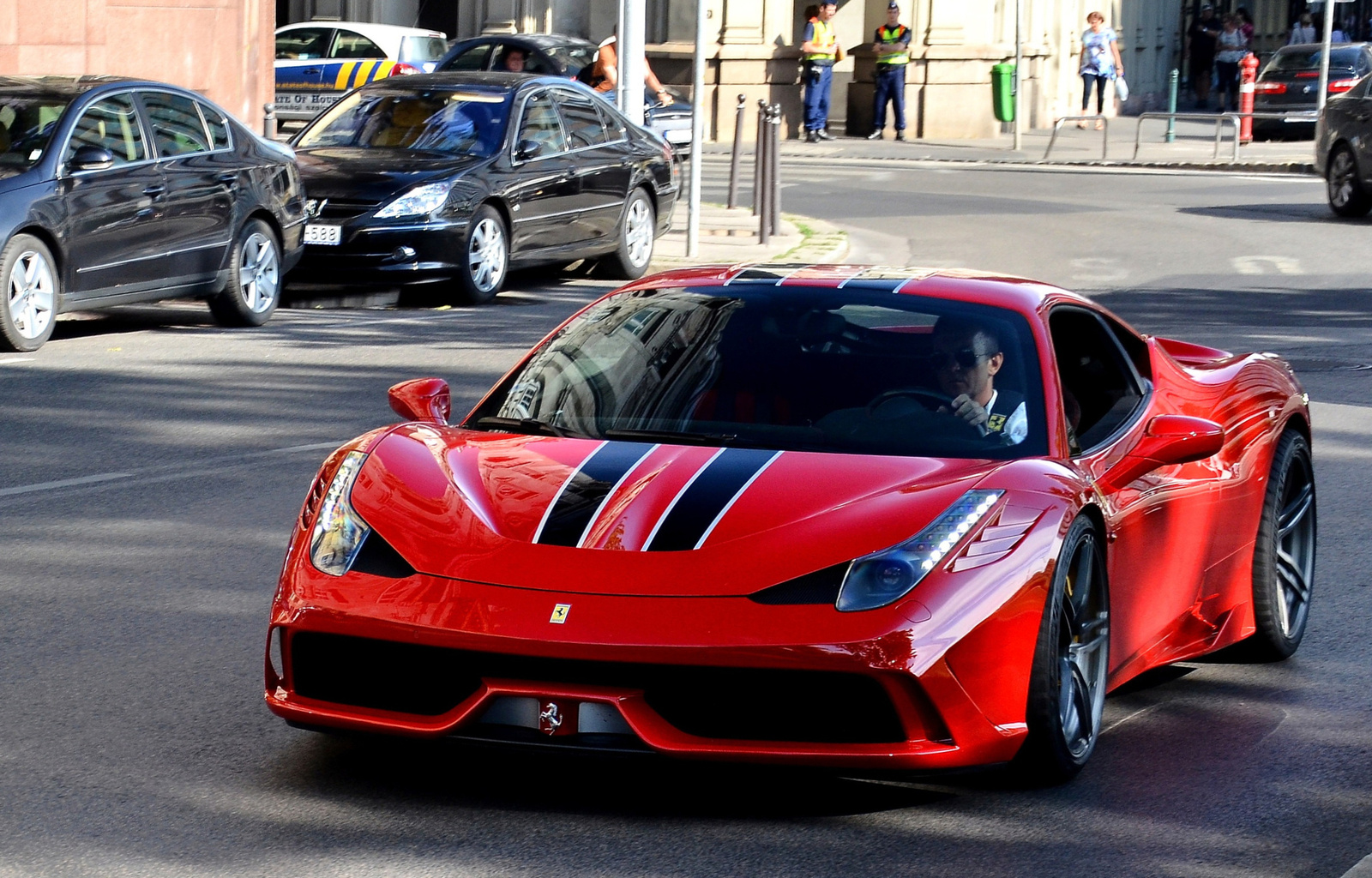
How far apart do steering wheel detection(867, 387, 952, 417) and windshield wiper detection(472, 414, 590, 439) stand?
0.70 metres

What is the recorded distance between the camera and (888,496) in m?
4.79

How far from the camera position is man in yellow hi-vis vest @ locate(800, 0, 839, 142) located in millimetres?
→ 35500

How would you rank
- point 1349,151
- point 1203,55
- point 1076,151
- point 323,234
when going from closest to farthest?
point 323,234 → point 1349,151 → point 1076,151 → point 1203,55

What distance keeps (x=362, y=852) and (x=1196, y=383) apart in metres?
3.04

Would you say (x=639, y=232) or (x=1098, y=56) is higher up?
(x=1098, y=56)

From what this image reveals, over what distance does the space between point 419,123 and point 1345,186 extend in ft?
36.3

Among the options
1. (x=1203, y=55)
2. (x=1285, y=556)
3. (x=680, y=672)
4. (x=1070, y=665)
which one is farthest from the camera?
(x=1203, y=55)

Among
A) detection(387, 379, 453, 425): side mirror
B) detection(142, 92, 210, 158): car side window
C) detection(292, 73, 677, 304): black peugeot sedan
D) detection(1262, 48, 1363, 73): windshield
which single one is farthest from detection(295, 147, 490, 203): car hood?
detection(1262, 48, 1363, 73): windshield

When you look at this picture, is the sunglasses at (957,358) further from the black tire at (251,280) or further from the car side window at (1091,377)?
the black tire at (251,280)

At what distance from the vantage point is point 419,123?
650 inches

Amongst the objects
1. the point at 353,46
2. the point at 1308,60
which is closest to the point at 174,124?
the point at 353,46

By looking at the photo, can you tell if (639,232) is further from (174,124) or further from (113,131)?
(113,131)

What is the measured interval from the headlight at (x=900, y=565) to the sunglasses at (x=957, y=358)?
2.59 ft

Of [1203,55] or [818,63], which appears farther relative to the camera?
[1203,55]
